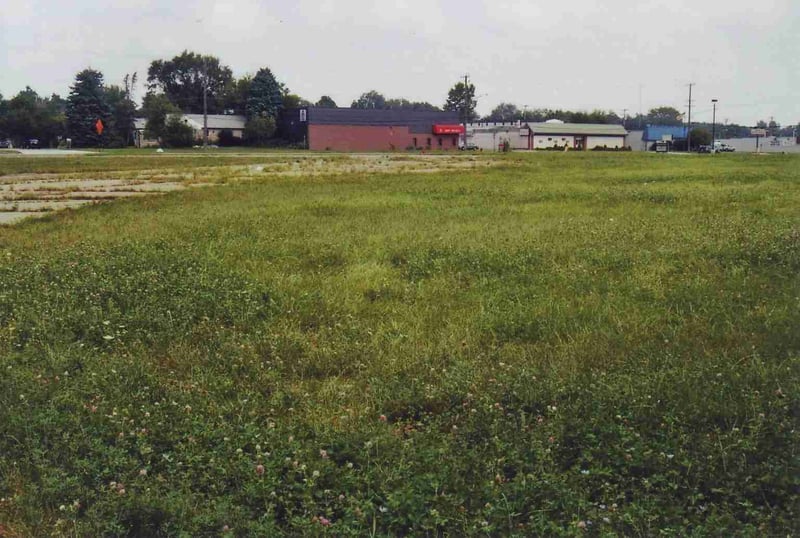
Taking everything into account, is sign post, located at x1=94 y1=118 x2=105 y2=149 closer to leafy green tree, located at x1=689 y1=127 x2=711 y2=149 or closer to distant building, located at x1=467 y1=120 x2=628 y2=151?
distant building, located at x1=467 y1=120 x2=628 y2=151

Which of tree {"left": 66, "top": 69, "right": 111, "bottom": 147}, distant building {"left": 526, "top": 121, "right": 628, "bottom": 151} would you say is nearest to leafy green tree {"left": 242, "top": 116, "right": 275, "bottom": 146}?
tree {"left": 66, "top": 69, "right": 111, "bottom": 147}

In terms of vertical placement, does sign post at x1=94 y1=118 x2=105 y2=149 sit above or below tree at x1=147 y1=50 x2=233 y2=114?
below

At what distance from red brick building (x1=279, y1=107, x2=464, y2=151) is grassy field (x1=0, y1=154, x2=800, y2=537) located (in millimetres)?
69523

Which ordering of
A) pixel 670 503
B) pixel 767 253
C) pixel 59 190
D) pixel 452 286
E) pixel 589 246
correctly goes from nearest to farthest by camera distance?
1. pixel 670 503
2. pixel 452 286
3. pixel 767 253
4. pixel 589 246
5. pixel 59 190

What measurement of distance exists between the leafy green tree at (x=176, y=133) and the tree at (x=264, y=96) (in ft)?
Answer: 44.1

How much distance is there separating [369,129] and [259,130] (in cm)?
1181

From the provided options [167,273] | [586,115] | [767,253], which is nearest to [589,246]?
[767,253]

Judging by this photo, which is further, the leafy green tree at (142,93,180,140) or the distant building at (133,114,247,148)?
the distant building at (133,114,247,148)

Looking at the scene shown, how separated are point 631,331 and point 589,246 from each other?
3063 mm

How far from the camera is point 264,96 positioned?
285ft

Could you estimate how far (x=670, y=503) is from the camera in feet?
9.42

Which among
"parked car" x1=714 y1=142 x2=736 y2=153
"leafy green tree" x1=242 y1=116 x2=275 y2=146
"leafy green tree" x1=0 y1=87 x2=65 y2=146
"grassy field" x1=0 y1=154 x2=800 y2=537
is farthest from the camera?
"parked car" x1=714 y1=142 x2=736 y2=153

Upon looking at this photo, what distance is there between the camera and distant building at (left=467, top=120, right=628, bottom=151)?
99.0 meters

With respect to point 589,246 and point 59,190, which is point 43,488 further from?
point 59,190
